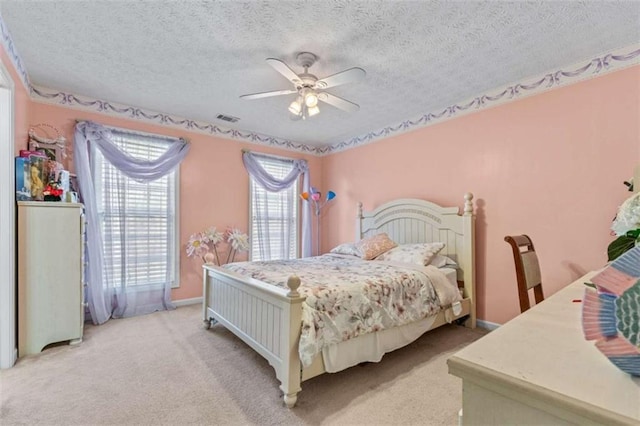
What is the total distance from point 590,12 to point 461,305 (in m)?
2.50

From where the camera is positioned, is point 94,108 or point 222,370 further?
point 94,108

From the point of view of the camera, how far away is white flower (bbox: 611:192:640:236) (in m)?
1.07

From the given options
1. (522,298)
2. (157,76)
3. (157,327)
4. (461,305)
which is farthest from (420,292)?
(157,76)

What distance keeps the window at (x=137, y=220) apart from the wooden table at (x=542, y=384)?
3880 mm

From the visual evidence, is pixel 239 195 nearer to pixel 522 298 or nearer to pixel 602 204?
pixel 522 298

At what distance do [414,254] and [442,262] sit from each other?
305mm

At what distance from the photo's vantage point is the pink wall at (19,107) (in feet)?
7.53

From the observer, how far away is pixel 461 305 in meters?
3.00

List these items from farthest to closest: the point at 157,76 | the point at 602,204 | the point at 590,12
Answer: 1. the point at 157,76
2. the point at 602,204
3. the point at 590,12

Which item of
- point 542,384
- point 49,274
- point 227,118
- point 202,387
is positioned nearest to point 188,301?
point 49,274

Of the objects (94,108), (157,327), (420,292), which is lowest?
(157,327)

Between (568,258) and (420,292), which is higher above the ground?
(568,258)

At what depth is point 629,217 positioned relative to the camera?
1091 mm

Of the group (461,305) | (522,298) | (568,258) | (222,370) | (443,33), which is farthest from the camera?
(461,305)
